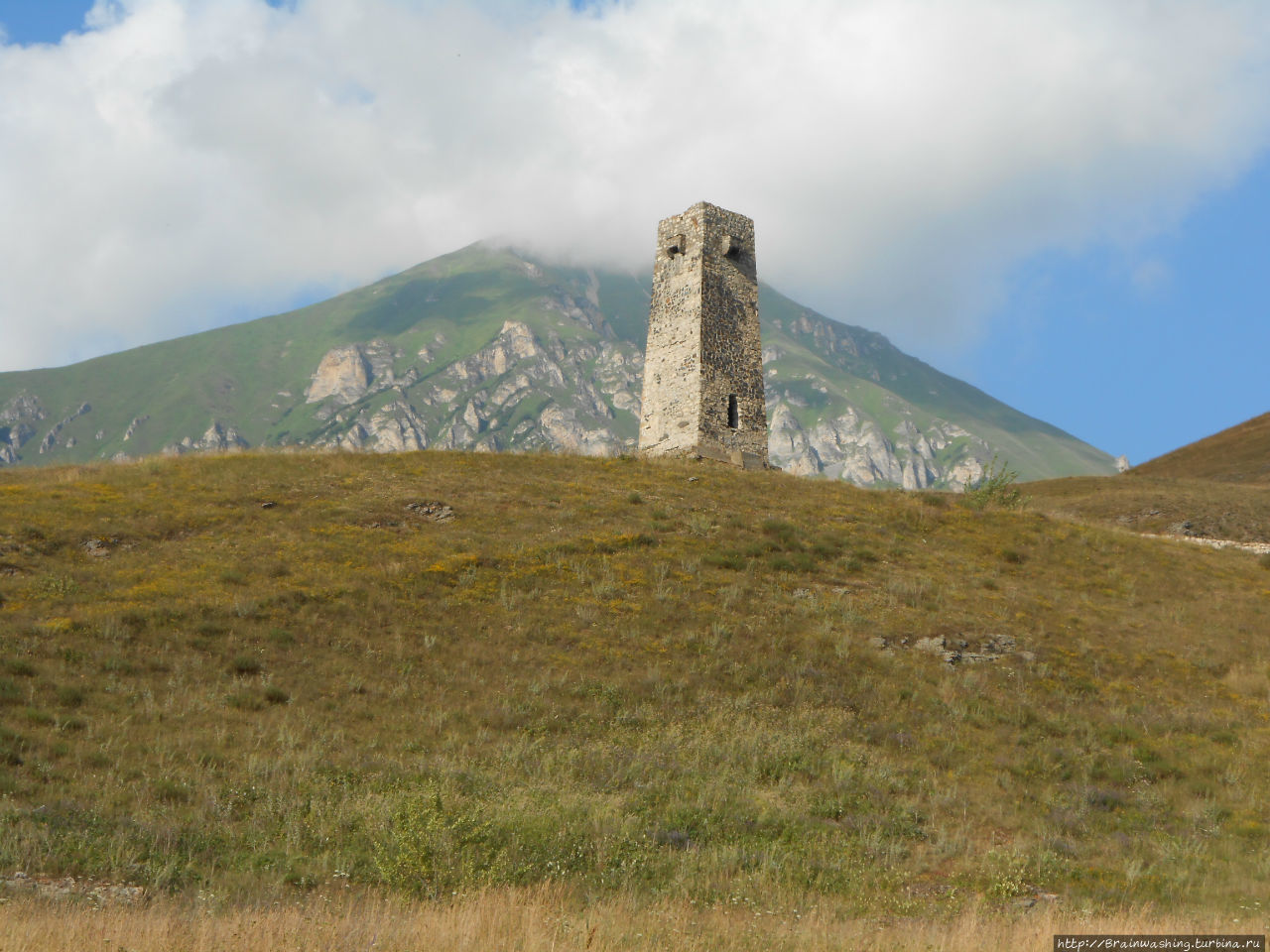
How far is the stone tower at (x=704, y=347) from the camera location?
36.0 meters

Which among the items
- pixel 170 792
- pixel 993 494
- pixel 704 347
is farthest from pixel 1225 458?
pixel 170 792

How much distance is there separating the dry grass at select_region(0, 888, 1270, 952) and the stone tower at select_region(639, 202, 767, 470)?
27.0 metres

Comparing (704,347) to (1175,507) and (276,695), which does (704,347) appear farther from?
(276,695)

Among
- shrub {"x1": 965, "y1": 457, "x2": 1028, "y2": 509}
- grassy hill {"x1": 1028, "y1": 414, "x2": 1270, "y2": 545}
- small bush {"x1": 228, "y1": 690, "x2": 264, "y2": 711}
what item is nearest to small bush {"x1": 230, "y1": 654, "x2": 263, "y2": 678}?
small bush {"x1": 228, "y1": 690, "x2": 264, "y2": 711}

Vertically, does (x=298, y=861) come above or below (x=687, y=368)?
below

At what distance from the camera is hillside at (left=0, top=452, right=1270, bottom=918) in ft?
32.6

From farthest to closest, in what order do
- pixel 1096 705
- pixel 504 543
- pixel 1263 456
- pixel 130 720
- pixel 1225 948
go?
pixel 1263 456, pixel 504 543, pixel 1096 705, pixel 130 720, pixel 1225 948

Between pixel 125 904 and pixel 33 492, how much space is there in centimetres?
1891

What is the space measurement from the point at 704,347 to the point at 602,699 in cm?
2319

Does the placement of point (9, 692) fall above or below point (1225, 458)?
below

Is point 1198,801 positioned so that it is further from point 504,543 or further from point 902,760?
point 504,543

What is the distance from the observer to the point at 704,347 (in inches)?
1426

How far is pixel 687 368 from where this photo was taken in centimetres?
3625

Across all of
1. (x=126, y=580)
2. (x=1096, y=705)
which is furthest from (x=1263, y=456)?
(x=126, y=580)
